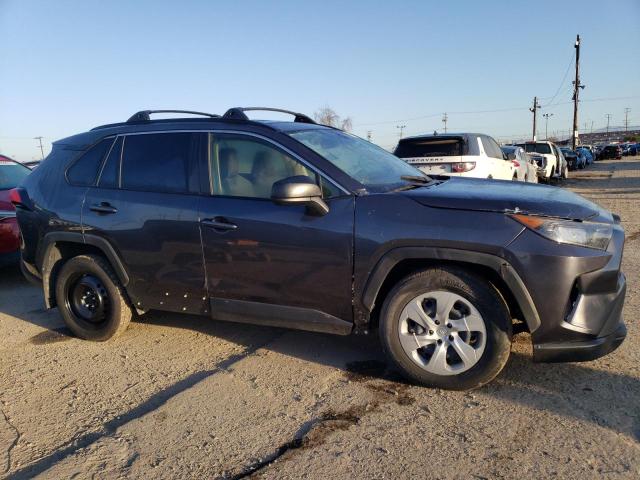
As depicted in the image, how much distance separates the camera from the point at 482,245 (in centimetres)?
313

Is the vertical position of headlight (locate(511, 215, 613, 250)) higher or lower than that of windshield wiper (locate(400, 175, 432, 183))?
lower

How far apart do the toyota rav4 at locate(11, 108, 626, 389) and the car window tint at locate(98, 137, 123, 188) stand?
13mm

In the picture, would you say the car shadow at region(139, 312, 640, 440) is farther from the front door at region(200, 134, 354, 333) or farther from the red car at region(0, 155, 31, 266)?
the red car at region(0, 155, 31, 266)

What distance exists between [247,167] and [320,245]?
904 millimetres

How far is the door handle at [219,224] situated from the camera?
3.77 meters

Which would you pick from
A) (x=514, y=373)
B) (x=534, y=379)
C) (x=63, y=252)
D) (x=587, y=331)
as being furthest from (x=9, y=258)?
(x=587, y=331)

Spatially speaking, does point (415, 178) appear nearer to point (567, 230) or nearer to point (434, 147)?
point (567, 230)

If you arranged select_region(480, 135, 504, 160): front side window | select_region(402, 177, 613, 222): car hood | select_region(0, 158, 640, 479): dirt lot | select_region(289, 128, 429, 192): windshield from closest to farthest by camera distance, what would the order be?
select_region(0, 158, 640, 479): dirt lot, select_region(402, 177, 613, 222): car hood, select_region(289, 128, 429, 192): windshield, select_region(480, 135, 504, 160): front side window

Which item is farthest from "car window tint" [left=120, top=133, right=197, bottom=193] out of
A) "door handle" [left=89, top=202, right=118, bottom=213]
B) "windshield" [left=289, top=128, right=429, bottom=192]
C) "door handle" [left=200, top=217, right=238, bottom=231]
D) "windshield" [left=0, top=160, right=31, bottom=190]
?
"windshield" [left=0, top=160, right=31, bottom=190]

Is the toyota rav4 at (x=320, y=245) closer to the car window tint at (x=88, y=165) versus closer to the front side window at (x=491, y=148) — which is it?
the car window tint at (x=88, y=165)

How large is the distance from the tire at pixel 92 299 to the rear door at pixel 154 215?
0.19 m

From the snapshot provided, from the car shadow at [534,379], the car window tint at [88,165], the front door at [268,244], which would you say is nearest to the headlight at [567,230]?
the car shadow at [534,379]

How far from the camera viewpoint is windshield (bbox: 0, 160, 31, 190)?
7215 mm

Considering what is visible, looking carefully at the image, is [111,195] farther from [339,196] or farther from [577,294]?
[577,294]
